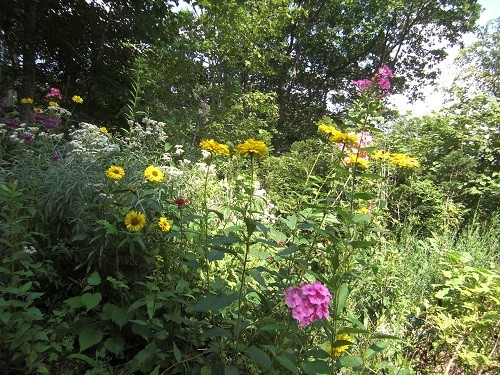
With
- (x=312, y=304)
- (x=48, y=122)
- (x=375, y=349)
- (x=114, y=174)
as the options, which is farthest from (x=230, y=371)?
(x=48, y=122)

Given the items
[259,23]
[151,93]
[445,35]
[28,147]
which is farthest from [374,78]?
[445,35]

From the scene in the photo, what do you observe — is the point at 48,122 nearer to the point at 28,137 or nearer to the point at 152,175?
the point at 28,137

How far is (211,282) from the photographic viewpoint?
1.59 m

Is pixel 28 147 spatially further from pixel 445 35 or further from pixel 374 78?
pixel 445 35

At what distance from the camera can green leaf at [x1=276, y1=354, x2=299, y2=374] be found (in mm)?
1064

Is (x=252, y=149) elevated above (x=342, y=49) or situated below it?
below

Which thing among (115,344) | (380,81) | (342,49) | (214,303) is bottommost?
(115,344)

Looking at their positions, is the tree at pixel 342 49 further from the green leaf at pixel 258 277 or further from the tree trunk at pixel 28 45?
the green leaf at pixel 258 277

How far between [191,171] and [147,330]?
1.73 meters

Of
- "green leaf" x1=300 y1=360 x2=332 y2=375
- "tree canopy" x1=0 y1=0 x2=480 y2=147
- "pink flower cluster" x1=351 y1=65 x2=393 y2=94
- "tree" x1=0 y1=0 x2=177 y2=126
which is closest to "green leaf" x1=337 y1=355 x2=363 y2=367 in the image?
"green leaf" x1=300 y1=360 x2=332 y2=375

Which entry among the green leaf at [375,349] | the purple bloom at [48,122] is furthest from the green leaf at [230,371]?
the purple bloom at [48,122]

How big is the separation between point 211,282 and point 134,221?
1.51 ft

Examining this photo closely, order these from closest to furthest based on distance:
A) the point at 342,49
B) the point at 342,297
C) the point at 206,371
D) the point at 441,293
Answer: the point at 206,371 → the point at 342,297 → the point at 441,293 → the point at 342,49

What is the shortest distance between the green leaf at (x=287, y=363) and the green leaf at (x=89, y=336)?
0.83 m
